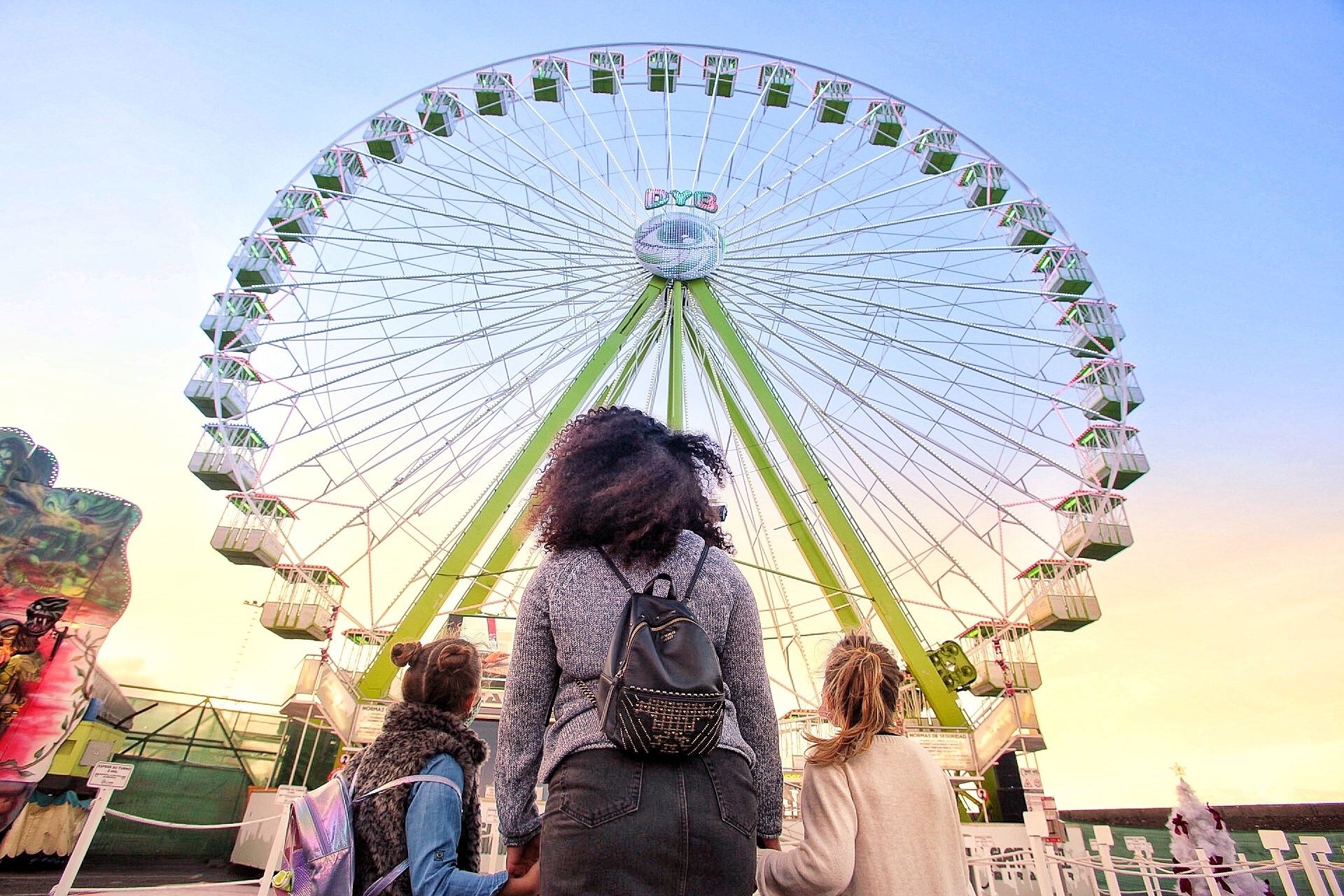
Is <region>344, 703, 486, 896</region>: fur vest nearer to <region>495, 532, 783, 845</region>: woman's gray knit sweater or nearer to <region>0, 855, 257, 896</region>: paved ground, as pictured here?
<region>495, 532, 783, 845</region>: woman's gray knit sweater

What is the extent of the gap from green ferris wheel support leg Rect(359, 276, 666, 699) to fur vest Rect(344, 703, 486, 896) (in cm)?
893

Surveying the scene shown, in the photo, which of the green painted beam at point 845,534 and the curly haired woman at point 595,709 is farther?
the green painted beam at point 845,534

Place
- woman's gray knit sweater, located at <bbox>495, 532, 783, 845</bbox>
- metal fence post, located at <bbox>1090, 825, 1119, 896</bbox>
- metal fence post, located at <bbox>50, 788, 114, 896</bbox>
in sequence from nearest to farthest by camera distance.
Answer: woman's gray knit sweater, located at <bbox>495, 532, 783, 845</bbox> < metal fence post, located at <bbox>50, 788, 114, 896</bbox> < metal fence post, located at <bbox>1090, 825, 1119, 896</bbox>

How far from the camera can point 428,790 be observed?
6.63 ft

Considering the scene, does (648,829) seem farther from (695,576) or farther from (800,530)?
(800,530)

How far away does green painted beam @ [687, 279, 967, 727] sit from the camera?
10.9 metres

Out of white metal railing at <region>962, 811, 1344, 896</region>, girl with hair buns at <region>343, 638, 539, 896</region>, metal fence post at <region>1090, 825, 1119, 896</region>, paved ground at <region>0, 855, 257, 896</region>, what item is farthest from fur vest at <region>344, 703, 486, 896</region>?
paved ground at <region>0, 855, 257, 896</region>

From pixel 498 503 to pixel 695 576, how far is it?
10067mm

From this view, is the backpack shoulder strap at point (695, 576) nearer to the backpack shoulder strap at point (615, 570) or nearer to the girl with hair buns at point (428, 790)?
the backpack shoulder strap at point (615, 570)

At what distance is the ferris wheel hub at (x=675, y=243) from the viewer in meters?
12.0

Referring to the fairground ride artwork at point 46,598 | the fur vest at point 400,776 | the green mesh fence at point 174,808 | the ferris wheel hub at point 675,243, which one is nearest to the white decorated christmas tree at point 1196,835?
the fur vest at point 400,776

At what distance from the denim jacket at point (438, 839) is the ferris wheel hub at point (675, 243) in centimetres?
1065

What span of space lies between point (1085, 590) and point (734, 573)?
12.0 metres

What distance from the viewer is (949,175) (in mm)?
13383
